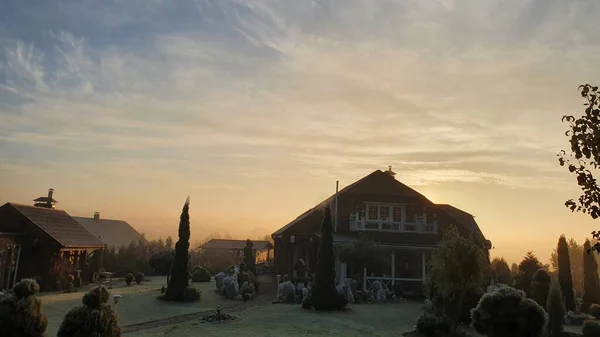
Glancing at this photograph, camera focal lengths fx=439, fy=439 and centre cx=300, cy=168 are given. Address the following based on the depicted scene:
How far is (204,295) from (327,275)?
31.2ft

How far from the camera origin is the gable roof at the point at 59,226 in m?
30.8

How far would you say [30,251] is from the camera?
3006 centimetres

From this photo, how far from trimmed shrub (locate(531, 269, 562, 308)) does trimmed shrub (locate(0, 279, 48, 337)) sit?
74.5ft

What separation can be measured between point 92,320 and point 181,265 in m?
16.3

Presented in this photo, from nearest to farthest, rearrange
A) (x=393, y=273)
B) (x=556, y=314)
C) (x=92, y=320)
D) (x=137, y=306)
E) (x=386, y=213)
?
(x=92, y=320)
(x=556, y=314)
(x=137, y=306)
(x=393, y=273)
(x=386, y=213)

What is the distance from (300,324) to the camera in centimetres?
1827

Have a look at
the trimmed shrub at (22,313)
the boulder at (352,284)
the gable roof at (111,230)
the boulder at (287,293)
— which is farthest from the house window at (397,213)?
the gable roof at (111,230)

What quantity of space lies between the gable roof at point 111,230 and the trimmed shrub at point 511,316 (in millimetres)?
62491

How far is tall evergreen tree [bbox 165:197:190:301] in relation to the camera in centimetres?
2603

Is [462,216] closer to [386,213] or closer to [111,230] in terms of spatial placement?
[386,213]

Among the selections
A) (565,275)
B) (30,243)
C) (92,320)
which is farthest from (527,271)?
(30,243)

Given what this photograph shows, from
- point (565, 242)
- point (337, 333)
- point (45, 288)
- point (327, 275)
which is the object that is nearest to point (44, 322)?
point (337, 333)

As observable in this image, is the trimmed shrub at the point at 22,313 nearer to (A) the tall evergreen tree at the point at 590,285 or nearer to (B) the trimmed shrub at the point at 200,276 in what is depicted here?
(B) the trimmed shrub at the point at 200,276

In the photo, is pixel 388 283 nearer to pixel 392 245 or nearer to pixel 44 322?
pixel 392 245
